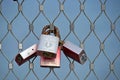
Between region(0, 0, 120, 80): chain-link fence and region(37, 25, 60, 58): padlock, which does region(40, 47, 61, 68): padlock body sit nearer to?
region(37, 25, 60, 58): padlock

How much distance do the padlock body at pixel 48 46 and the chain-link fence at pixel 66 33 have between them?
505 mm

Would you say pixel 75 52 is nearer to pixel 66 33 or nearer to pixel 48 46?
pixel 48 46

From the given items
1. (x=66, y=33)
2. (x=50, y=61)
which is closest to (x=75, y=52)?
(x=50, y=61)

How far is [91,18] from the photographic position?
1145 millimetres

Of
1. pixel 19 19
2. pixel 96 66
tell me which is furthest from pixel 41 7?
pixel 96 66

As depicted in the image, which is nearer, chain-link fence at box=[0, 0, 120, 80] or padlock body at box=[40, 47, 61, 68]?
padlock body at box=[40, 47, 61, 68]

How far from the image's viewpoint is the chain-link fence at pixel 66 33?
3.55 ft

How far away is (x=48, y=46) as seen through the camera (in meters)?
0.56

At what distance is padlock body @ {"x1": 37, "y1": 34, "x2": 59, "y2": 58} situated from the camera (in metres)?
0.55

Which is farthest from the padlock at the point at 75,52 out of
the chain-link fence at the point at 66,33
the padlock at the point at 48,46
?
the chain-link fence at the point at 66,33

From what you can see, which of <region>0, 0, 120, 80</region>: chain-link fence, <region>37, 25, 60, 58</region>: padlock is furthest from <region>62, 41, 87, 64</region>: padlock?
<region>0, 0, 120, 80</region>: chain-link fence

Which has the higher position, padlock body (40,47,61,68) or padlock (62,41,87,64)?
padlock (62,41,87,64)

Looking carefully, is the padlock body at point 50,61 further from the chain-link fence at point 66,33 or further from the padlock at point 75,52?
the chain-link fence at point 66,33

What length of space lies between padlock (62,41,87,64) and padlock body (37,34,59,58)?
0.03 meters
